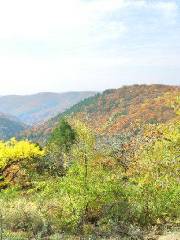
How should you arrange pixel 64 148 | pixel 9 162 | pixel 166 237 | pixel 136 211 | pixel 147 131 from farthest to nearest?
pixel 64 148, pixel 9 162, pixel 136 211, pixel 166 237, pixel 147 131

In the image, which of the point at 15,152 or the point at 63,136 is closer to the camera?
the point at 15,152

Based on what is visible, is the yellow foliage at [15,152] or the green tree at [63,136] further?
the green tree at [63,136]

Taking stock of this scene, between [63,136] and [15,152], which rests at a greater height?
[15,152]

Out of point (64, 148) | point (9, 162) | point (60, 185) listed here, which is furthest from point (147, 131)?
point (64, 148)

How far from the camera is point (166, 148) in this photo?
17.3m

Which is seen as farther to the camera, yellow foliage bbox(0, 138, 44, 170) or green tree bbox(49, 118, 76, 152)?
green tree bbox(49, 118, 76, 152)

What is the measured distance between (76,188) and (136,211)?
3673 mm

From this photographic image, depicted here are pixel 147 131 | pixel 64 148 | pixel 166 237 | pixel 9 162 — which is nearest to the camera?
pixel 147 131

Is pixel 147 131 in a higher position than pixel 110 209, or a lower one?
higher

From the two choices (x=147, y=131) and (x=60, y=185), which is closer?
(x=147, y=131)

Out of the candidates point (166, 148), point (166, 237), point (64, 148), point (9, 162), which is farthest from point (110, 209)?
point (64, 148)

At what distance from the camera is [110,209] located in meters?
25.3

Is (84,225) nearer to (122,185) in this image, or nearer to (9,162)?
(122,185)

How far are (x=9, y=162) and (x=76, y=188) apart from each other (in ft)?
79.9
